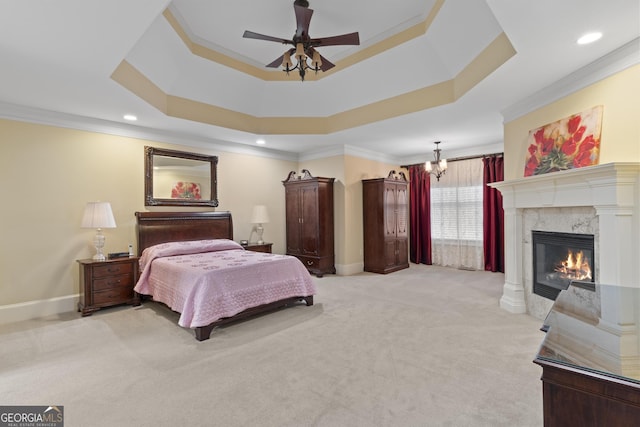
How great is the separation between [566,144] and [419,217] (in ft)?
14.0

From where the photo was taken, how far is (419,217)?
23.8 ft

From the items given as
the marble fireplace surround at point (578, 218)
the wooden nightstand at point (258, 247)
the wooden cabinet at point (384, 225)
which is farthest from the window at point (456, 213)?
the wooden nightstand at point (258, 247)

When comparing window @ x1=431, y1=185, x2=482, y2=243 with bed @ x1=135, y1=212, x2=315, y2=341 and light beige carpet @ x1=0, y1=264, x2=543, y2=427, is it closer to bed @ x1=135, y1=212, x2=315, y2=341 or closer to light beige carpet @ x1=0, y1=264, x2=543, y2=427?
light beige carpet @ x1=0, y1=264, x2=543, y2=427

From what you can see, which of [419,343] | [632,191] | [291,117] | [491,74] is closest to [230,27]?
[291,117]

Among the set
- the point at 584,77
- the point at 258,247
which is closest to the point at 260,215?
the point at 258,247

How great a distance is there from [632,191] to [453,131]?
114 inches

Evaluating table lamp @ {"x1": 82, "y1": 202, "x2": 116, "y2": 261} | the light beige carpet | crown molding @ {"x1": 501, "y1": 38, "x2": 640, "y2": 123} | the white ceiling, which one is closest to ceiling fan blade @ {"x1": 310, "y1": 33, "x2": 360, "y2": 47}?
the white ceiling

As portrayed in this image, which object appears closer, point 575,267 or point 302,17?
point 302,17

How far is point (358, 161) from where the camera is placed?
6.34 meters

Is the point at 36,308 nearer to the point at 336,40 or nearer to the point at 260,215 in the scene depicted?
the point at 260,215

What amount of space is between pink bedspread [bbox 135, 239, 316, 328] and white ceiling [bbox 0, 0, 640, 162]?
1.97 m

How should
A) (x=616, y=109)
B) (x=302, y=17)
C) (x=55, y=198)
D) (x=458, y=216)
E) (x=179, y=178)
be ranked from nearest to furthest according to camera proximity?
(x=616, y=109) → (x=302, y=17) → (x=55, y=198) → (x=179, y=178) → (x=458, y=216)

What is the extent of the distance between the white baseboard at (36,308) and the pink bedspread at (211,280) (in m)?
0.93

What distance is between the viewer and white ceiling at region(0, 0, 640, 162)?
2186 millimetres
